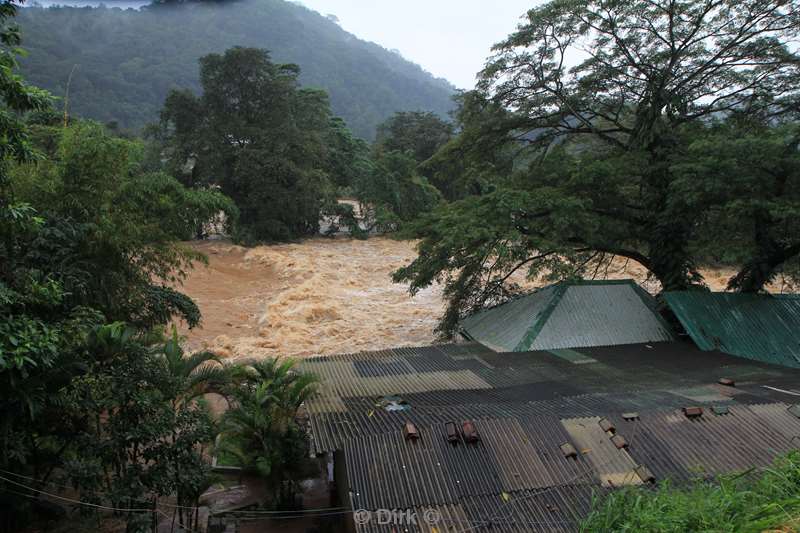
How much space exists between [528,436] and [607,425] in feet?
2.60

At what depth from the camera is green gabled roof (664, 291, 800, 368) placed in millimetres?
9148

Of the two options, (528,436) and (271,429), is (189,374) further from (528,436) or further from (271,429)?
(528,436)

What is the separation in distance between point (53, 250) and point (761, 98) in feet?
41.3

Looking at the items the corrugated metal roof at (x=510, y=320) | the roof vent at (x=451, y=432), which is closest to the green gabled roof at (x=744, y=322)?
the corrugated metal roof at (x=510, y=320)

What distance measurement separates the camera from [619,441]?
5.10m

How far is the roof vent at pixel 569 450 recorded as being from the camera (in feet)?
16.3

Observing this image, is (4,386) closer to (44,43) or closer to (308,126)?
(308,126)

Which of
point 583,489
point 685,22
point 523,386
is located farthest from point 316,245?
point 583,489

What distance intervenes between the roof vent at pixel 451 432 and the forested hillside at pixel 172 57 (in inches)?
2265

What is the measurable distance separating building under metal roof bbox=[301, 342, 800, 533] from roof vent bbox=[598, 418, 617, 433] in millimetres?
→ 15

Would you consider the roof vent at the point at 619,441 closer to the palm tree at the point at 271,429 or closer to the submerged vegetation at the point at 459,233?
the submerged vegetation at the point at 459,233

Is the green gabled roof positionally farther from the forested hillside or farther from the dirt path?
the forested hillside

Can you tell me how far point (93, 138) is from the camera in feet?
25.5

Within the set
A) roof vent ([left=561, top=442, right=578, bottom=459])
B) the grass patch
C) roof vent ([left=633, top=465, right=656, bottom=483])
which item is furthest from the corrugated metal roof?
the grass patch
